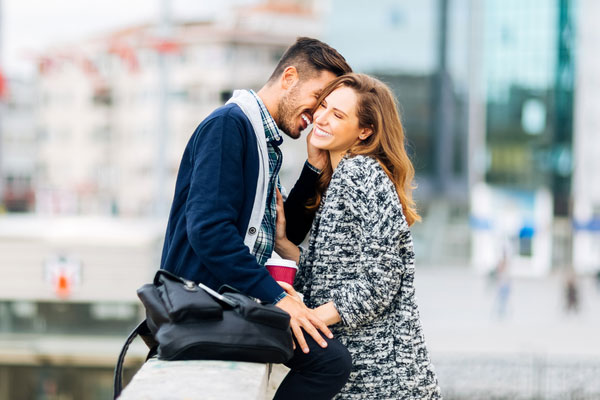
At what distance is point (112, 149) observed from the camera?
63.8 meters

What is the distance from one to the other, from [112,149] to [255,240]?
63.2 meters

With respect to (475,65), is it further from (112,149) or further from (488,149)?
(112,149)

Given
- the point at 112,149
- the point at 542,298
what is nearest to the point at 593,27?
the point at 542,298

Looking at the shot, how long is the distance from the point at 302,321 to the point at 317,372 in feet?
0.58

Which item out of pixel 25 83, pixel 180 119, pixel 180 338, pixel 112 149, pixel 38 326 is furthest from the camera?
pixel 25 83

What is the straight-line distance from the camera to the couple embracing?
2.39m

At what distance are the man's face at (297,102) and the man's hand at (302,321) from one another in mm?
644

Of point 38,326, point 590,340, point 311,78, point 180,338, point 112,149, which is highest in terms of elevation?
point 311,78

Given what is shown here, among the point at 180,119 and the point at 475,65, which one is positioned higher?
the point at 475,65

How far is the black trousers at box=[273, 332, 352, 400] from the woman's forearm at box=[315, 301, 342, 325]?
0.20ft

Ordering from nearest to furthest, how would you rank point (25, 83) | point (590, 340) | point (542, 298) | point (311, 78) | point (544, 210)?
point (311, 78) < point (590, 340) < point (542, 298) < point (544, 210) < point (25, 83)

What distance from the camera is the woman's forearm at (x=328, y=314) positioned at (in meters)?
2.49

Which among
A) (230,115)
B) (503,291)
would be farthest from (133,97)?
(230,115)

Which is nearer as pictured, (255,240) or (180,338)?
(180,338)
